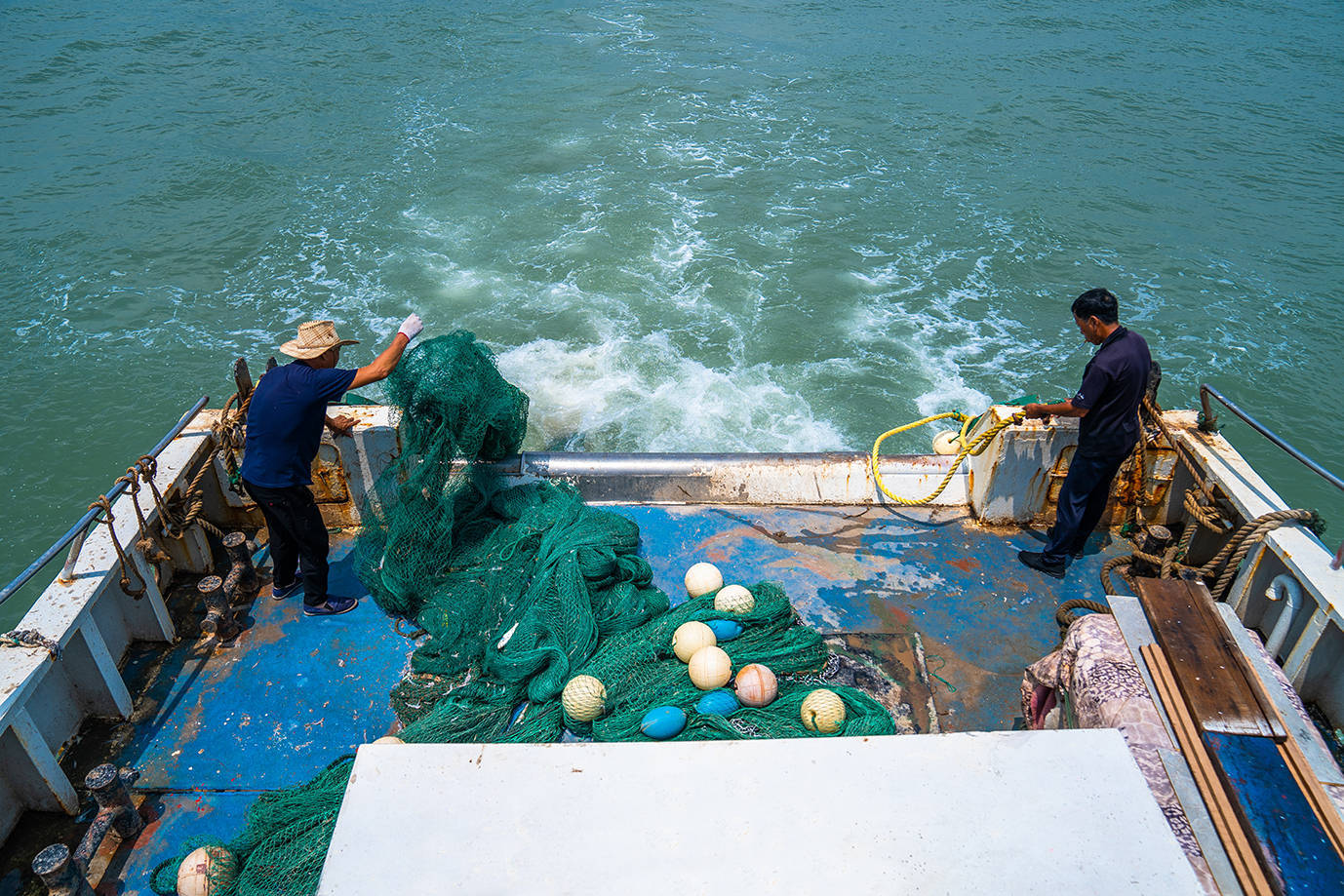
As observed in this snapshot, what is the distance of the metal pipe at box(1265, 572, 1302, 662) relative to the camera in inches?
168

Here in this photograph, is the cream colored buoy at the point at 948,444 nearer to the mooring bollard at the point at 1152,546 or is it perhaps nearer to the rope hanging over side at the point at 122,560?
the mooring bollard at the point at 1152,546

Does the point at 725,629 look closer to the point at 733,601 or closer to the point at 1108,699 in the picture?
the point at 733,601

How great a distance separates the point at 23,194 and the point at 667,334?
446 inches

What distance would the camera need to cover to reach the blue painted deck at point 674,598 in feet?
13.4

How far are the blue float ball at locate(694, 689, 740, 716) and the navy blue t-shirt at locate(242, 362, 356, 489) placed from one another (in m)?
2.36

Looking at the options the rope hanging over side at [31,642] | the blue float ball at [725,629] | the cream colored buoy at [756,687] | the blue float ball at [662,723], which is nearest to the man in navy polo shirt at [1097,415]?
the blue float ball at [725,629]

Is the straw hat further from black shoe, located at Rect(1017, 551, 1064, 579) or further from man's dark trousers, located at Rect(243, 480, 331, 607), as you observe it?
black shoe, located at Rect(1017, 551, 1064, 579)

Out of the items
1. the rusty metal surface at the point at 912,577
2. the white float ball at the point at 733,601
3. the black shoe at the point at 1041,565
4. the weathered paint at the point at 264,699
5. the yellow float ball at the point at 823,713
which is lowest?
the weathered paint at the point at 264,699

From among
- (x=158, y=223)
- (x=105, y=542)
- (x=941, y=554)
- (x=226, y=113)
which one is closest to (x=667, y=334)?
(x=941, y=554)

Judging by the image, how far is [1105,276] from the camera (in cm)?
1298

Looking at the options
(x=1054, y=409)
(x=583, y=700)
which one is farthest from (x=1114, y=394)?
(x=583, y=700)

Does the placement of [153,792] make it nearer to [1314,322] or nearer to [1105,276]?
[1105,276]

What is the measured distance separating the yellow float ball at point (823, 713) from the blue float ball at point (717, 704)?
1.05 feet

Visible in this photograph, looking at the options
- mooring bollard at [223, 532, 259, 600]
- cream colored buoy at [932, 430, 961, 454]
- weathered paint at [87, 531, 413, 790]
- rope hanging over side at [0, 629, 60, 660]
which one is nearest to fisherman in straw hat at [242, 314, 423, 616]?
mooring bollard at [223, 532, 259, 600]
